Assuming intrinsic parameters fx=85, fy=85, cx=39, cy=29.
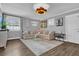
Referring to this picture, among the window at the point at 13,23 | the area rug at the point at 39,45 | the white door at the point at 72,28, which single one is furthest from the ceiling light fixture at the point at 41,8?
the area rug at the point at 39,45

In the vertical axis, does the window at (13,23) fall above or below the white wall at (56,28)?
above

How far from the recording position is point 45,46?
108 inches

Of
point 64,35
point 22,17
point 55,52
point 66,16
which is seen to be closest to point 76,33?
point 64,35

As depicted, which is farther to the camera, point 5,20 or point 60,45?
point 60,45

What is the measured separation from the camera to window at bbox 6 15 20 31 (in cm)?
254

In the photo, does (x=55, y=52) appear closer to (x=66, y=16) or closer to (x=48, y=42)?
(x=48, y=42)

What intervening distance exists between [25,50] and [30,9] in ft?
4.26

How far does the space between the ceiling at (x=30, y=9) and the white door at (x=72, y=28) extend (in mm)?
302

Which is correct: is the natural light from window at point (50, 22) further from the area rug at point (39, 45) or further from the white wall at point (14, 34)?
the white wall at point (14, 34)

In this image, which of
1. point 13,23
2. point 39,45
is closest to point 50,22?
point 39,45

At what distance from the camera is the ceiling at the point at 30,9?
8.23ft

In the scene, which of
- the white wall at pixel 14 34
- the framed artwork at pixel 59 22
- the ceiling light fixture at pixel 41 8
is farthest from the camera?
the framed artwork at pixel 59 22

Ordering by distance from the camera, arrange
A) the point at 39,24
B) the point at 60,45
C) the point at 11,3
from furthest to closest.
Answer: the point at 60,45, the point at 39,24, the point at 11,3

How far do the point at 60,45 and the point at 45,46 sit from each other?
0.52 meters
